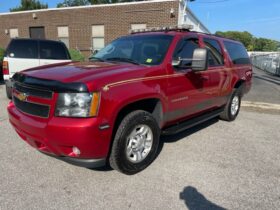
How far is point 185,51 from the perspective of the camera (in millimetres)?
4312

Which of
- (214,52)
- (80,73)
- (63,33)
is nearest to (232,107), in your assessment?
(214,52)

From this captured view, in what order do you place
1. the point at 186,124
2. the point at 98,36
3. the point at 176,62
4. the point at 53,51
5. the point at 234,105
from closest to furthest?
the point at 176,62 < the point at 186,124 < the point at 234,105 < the point at 53,51 < the point at 98,36

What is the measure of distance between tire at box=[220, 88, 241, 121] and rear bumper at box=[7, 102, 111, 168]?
12.7ft

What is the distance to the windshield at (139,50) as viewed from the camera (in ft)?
13.0

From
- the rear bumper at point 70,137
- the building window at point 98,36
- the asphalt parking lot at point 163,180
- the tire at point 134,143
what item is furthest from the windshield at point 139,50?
the building window at point 98,36

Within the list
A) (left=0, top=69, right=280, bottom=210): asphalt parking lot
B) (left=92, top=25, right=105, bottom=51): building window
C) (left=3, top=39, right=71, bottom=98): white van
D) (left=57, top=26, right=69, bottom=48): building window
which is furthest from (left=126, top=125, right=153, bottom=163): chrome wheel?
(left=57, top=26, right=69, bottom=48): building window

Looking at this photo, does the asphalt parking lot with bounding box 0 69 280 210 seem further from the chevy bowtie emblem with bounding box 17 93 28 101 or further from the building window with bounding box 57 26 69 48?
the building window with bounding box 57 26 69 48

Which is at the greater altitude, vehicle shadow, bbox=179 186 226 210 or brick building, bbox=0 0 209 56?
brick building, bbox=0 0 209 56

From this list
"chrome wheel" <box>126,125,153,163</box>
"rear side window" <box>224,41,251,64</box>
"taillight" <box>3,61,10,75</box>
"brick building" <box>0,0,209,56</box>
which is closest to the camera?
"chrome wheel" <box>126,125,153,163</box>

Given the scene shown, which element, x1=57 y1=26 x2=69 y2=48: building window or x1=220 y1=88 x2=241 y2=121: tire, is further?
x1=57 y1=26 x2=69 y2=48: building window

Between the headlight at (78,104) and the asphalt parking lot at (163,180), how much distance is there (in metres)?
0.99

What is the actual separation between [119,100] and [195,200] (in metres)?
1.46

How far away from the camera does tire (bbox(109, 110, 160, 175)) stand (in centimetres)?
326

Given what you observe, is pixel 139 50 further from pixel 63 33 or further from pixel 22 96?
pixel 63 33
